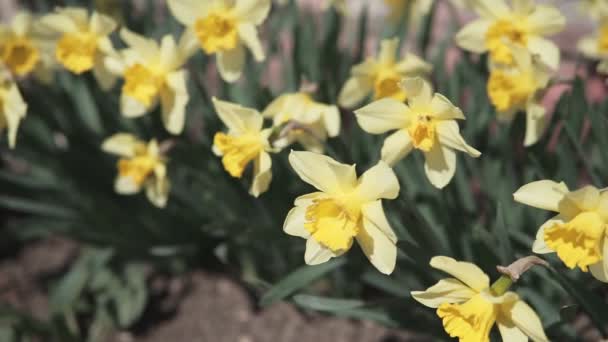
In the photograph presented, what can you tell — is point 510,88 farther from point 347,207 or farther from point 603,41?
point 347,207

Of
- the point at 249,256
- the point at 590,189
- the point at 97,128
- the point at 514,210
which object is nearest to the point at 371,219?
the point at 590,189

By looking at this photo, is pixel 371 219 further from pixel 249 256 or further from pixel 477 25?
pixel 249 256

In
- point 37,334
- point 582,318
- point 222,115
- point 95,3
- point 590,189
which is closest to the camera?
point 590,189

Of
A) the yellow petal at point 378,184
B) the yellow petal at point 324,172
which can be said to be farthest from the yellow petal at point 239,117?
the yellow petal at point 378,184

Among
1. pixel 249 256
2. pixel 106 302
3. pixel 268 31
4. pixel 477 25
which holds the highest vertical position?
pixel 477 25

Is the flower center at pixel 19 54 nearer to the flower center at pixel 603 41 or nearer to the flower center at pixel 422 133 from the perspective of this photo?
the flower center at pixel 422 133

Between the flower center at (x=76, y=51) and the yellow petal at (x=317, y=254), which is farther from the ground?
the flower center at (x=76, y=51)

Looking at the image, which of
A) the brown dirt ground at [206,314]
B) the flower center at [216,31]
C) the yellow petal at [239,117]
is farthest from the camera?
the brown dirt ground at [206,314]

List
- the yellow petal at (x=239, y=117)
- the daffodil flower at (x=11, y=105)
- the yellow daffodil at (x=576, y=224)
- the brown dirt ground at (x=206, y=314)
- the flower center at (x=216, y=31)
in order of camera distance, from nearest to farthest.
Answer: the yellow daffodil at (x=576, y=224) → the yellow petal at (x=239, y=117) → the flower center at (x=216, y=31) → the daffodil flower at (x=11, y=105) → the brown dirt ground at (x=206, y=314)
